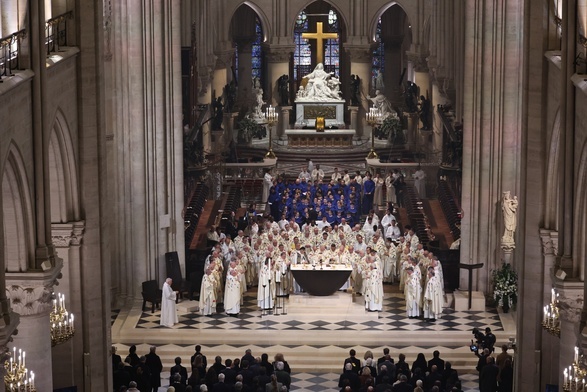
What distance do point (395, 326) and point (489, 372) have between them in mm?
6697

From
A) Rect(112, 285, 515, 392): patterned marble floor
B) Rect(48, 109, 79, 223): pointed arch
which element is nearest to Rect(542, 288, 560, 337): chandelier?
Rect(112, 285, 515, 392): patterned marble floor

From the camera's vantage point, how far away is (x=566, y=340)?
27547 mm

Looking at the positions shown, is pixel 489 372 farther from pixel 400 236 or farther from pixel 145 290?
pixel 400 236

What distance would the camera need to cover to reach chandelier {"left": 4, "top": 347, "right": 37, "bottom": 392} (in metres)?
24.8

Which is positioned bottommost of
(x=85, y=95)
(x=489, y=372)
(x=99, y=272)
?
(x=489, y=372)

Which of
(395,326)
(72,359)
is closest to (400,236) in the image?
(395,326)

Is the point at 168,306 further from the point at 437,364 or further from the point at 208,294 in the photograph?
the point at 437,364

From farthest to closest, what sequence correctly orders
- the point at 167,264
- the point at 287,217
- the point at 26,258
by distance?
1. the point at 287,217
2. the point at 167,264
3. the point at 26,258

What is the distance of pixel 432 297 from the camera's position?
38.4 meters

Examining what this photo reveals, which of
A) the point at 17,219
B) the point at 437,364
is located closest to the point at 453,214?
the point at 437,364

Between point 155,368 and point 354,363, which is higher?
point 354,363

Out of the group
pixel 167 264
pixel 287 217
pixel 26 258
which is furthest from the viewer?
pixel 287 217

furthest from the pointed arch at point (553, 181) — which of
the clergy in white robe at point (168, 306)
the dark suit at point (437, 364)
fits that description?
the clergy in white robe at point (168, 306)

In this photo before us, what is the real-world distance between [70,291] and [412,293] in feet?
37.3
